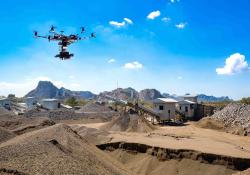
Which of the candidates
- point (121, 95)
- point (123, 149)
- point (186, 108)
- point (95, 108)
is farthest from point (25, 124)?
point (121, 95)

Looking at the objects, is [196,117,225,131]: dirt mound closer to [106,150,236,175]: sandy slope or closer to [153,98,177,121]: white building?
[153,98,177,121]: white building

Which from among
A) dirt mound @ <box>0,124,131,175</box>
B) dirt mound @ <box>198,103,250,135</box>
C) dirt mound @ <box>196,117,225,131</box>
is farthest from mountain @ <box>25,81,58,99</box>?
dirt mound @ <box>0,124,131,175</box>

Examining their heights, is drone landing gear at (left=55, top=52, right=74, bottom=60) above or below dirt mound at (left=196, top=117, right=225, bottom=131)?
above

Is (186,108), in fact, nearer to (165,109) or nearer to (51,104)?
(165,109)

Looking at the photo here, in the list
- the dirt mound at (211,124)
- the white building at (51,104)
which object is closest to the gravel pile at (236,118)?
the dirt mound at (211,124)

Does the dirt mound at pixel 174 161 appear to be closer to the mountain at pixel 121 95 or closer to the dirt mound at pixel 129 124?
the dirt mound at pixel 129 124

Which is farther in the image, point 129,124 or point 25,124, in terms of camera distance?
point 129,124

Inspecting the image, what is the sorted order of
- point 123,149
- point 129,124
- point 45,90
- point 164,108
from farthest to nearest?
point 45,90, point 164,108, point 129,124, point 123,149

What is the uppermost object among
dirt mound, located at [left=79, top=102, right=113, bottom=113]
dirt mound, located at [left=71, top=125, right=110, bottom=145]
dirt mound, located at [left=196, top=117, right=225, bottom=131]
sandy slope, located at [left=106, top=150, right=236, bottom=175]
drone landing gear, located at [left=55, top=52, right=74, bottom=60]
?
drone landing gear, located at [left=55, top=52, right=74, bottom=60]
